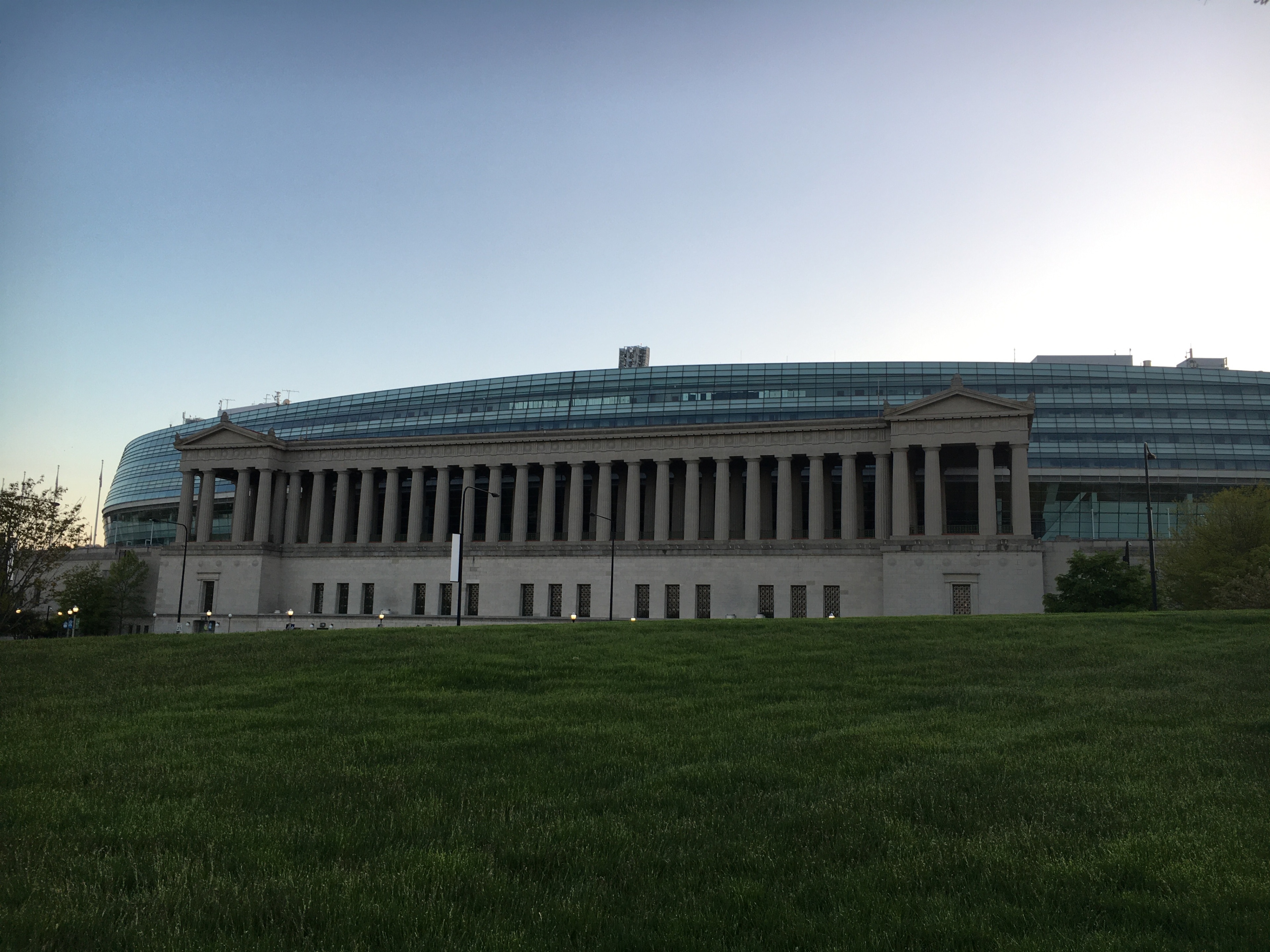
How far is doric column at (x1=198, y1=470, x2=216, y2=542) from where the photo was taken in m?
102

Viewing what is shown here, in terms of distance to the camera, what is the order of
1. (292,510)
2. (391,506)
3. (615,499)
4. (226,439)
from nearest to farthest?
(391,506)
(615,499)
(226,439)
(292,510)

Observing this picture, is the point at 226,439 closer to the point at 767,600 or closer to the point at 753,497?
the point at 753,497

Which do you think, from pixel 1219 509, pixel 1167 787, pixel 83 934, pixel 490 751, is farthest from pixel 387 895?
pixel 1219 509

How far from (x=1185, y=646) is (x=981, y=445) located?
47.8m

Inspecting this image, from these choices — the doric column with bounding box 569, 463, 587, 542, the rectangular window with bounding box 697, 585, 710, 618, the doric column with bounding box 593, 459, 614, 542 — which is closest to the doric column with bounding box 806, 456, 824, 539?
the rectangular window with bounding box 697, 585, 710, 618

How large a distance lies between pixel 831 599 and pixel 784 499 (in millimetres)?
9470

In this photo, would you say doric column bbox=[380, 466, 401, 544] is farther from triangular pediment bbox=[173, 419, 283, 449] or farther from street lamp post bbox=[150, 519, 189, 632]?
street lamp post bbox=[150, 519, 189, 632]

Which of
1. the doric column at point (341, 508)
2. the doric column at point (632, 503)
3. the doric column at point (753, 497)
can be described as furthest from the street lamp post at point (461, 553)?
the doric column at point (753, 497)

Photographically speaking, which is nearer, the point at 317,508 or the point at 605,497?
the point at 605,497

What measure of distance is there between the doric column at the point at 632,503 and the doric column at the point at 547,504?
7291mm

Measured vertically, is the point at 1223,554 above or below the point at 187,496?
below

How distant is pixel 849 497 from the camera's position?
86250 millimetres

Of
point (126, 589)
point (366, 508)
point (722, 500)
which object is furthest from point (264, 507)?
point (722, 500)

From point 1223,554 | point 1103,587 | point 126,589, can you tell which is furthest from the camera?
point 126,589
